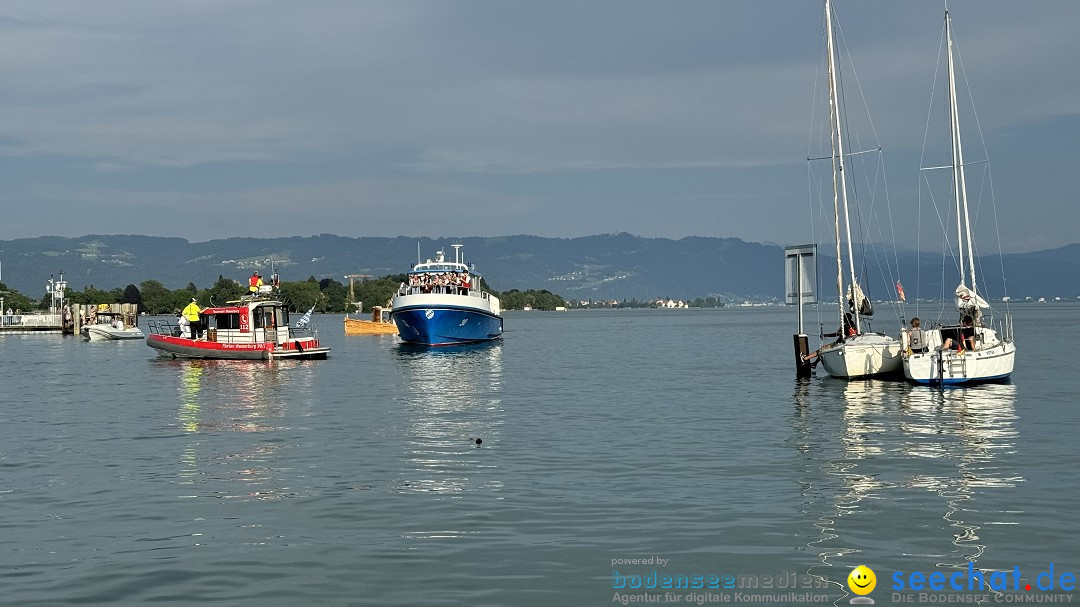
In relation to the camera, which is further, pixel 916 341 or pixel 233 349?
pixel 233 349

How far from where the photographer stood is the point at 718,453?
2561cm

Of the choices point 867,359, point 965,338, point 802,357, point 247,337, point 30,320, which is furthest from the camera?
point 30,320

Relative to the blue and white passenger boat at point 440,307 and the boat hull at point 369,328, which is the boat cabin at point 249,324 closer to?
the blue and white passenger boat at point 440,307

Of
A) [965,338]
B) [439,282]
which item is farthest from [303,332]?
[965,338]

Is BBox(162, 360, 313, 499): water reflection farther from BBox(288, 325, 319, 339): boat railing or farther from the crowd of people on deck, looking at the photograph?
the crowd of people on deck

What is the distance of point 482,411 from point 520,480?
1539 cm

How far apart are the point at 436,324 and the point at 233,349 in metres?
22.4

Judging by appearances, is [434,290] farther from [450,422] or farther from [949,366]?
[450,422]

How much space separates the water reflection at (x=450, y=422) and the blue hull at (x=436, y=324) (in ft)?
54.6

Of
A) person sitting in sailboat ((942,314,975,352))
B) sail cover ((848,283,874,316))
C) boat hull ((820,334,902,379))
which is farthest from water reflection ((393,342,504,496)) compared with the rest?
person sitting in sailboat ((942,314,975,352))

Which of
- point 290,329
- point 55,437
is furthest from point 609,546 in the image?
point 290,329

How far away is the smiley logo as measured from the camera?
44.1 feet

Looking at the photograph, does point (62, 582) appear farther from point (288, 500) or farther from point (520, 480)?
point (520, 480)

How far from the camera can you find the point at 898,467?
23031mm
